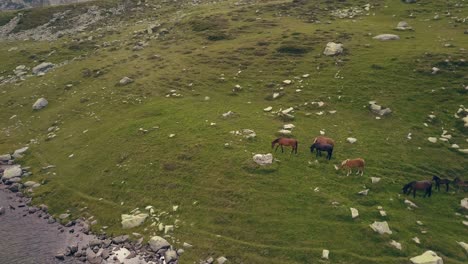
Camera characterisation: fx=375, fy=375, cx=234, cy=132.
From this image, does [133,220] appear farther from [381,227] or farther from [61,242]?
[381,227]

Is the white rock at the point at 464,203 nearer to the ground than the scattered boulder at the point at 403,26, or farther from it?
nearer to the ground

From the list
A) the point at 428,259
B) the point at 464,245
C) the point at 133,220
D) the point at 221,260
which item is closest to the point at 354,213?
the point at 428,259

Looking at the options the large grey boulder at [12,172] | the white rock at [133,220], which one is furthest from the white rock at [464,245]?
the large grey boulder at [12,172]

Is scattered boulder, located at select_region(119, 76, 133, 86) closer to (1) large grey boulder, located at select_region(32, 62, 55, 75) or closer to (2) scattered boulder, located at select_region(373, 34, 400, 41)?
(1) large grey boulder, located at select_region(32, 62, 55, 75)

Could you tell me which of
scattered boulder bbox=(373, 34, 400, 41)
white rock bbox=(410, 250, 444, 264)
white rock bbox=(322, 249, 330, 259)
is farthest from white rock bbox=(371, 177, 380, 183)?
scattered boulder bbox=(373, 34, 400, 41)

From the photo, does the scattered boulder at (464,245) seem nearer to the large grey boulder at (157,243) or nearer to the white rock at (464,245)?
the white rock at (464,245)

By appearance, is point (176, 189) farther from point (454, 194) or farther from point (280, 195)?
point (454, 194)

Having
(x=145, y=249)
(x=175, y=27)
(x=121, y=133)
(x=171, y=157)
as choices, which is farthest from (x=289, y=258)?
(x=175, y=27)
